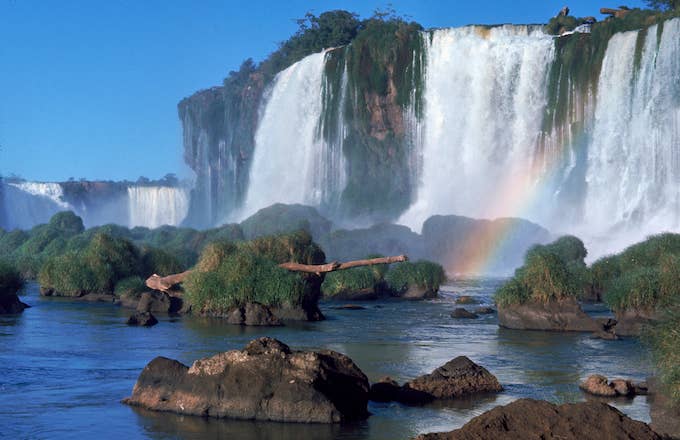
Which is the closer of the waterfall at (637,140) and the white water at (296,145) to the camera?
the waterfall at (637,140)

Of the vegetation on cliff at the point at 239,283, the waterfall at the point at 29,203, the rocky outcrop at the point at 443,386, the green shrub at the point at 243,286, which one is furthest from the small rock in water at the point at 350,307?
the waterfall at the point at 29,203

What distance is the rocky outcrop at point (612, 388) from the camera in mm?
15031

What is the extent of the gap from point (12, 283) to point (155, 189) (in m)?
69.3

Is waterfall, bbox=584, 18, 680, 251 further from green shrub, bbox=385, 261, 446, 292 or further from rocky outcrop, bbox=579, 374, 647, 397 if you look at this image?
rocky outcrop, bbox=579, 374, 647, 397

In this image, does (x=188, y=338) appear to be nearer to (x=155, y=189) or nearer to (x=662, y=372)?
(x=662, y=372)

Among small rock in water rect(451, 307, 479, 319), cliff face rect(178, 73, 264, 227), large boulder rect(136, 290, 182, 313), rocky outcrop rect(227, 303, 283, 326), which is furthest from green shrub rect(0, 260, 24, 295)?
cliff face rect(178, 73, 264, 227)

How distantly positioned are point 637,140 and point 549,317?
91.8 feet

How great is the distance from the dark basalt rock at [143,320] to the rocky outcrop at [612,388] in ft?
43.5

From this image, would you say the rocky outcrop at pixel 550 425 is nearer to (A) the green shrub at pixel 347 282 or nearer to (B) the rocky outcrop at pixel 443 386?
(B) the rocky outcrop at pixel 443 386

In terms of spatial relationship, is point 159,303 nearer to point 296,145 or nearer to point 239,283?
point 239,283

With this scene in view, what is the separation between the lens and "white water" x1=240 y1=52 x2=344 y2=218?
72312 millimetres

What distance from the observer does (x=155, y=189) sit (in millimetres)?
98688

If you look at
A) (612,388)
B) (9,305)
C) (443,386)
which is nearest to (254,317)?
(9,305)

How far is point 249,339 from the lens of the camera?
22.4m
